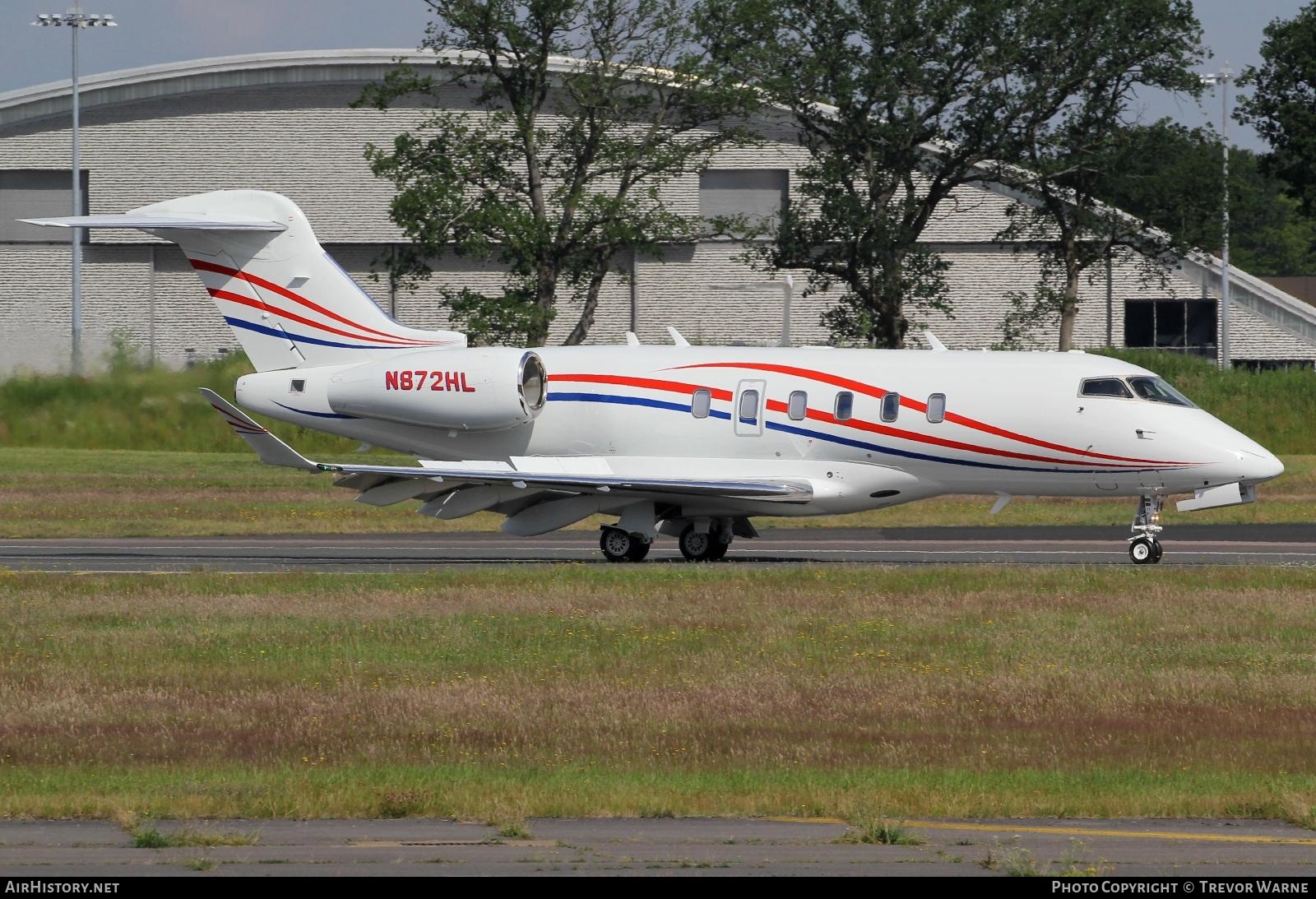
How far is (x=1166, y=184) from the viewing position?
2325 inches

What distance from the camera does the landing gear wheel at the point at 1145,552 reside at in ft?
82.5

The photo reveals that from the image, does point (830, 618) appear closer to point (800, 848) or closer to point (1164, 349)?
point (800, 848)

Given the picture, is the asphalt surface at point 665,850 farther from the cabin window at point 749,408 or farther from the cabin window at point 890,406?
the cabin window at point 749,408

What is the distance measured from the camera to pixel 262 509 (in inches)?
1465

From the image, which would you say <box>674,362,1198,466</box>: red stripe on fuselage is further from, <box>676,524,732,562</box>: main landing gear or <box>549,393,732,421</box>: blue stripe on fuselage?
<box>676,524,732,562</box>: main landing gear

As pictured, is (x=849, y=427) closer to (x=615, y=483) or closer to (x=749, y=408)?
(x=749, y=408)

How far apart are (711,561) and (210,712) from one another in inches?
528

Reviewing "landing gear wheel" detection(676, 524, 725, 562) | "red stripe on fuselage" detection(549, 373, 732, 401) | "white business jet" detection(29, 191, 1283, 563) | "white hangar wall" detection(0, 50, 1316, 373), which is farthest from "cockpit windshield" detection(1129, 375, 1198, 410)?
"white hangar wall" detection(0, 50, 1316, 373)

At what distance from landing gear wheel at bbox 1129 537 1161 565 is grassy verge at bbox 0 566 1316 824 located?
2.17 meters

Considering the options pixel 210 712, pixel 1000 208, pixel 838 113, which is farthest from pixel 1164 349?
pixel 210 712

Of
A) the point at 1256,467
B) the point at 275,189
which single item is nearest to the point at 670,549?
the point at 1256,467

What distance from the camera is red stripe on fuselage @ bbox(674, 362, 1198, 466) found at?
25203 mm

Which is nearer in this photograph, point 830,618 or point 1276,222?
point 830,618

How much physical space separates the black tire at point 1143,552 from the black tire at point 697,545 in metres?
6.25
